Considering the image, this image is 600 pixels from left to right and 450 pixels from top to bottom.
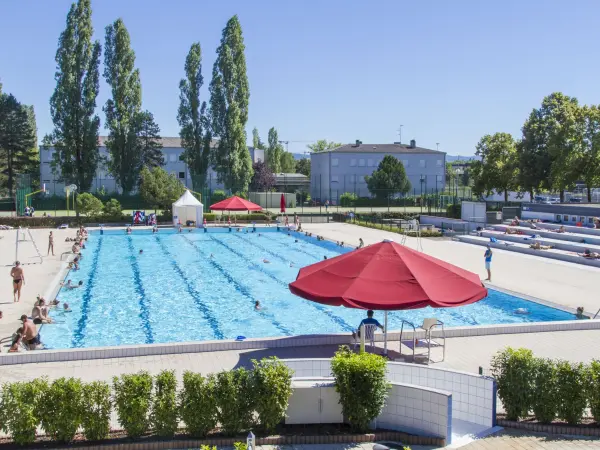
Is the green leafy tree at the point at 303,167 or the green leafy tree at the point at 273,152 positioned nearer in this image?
the green leafy tree at the point at 273,152

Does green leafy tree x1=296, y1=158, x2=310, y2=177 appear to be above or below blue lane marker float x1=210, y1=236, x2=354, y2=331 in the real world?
above

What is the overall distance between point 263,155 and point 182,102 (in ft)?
129

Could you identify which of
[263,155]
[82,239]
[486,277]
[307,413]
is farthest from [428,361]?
[263,155]

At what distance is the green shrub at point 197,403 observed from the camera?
7.45m

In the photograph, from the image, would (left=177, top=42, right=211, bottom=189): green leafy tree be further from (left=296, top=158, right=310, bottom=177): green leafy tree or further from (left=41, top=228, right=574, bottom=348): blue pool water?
(left=296, top=158, right=310, bottom=177): green leafy tree

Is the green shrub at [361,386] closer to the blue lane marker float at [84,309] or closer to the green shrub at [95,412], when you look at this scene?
the green shrub at [95,412]

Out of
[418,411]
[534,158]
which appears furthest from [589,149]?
[418,411]

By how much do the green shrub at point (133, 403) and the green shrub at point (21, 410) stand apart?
91 cm

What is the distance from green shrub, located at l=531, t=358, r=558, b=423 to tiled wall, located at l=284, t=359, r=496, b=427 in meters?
0.57

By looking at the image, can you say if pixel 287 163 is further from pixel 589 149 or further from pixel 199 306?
pixel 199 306

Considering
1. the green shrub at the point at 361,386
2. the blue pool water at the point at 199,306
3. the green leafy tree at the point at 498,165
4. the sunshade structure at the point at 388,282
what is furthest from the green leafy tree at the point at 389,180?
A: the green shrub at the point at 361,386

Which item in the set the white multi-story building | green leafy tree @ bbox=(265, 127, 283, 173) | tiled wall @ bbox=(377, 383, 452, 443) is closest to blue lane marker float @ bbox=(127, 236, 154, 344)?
tiled wall @ bbox=(377, 383, 452, 443)

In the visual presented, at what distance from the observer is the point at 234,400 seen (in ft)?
24.6

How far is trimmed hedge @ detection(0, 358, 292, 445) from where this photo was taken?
7.18 meters
